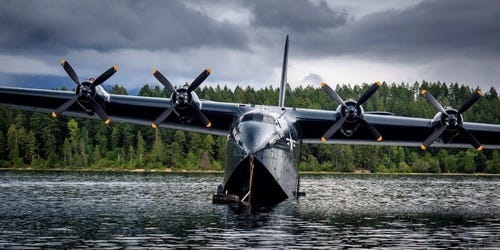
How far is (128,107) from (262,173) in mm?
10022

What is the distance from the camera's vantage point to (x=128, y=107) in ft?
124

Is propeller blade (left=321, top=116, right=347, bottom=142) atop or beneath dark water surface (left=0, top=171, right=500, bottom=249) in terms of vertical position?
atop

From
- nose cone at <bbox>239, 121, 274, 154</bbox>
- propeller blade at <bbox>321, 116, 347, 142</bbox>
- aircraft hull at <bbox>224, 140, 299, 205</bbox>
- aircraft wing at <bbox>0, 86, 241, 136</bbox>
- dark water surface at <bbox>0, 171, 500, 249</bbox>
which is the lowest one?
dark water surface at <bbox>0, 171, 500, 249</bbox>

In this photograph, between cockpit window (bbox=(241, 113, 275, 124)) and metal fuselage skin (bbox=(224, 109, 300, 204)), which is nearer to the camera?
metal fuselage skin (bbox=(224, 109, 300, 204))

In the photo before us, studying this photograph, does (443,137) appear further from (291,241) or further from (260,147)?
(291,241)

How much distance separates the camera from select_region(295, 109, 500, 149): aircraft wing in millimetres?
36281

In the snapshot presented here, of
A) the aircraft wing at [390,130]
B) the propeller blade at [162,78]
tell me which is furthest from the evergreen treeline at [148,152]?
the propeller blade at [162,78]

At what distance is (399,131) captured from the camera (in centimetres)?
3956

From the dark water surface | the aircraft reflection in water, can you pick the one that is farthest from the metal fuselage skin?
the dark water surface

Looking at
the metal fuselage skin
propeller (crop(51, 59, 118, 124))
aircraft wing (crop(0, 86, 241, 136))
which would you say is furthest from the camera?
aircraft wing (crop(0, 86, 241, 136))

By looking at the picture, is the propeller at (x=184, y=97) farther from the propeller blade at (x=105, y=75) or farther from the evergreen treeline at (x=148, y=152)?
the evergreen treeline at (x=148, y=152)

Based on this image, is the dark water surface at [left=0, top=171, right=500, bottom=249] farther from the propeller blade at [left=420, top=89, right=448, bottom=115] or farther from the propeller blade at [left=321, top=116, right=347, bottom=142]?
the propeller blade at [left=420, top=89, right=448, bottom=115]

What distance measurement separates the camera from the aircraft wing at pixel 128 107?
35594mm

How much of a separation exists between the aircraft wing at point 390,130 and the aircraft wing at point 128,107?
411 cm
